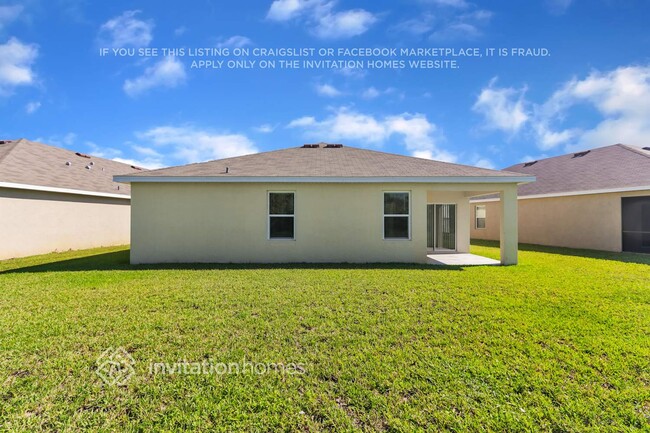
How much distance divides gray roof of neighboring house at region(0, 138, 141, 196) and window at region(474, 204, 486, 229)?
22082mm

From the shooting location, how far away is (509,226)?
961cm

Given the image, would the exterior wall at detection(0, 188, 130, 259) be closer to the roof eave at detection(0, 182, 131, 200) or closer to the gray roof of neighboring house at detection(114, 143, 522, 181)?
the roof eave at detection(0, 182, 131, 200)

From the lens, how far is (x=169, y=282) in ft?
22.9

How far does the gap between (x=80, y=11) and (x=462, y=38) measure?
12731 mm

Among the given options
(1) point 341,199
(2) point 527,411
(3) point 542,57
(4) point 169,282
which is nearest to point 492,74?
(3) point 542,57

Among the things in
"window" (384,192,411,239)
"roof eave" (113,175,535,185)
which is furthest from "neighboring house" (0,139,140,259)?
"window" (384,192,411,239)

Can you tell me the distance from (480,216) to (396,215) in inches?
516

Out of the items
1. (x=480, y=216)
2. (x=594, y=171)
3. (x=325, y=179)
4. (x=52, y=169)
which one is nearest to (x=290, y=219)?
(x=325, y=179)

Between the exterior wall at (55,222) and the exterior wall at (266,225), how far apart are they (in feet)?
19.6

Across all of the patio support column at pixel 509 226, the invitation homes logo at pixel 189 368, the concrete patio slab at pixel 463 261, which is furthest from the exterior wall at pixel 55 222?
the patio support column at pixel 509 226

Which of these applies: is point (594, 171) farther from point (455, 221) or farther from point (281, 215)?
point (281, 215)

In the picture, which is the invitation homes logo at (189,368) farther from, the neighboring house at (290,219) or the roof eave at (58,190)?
the roof eave at (58,190)

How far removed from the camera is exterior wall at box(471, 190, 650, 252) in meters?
12.8

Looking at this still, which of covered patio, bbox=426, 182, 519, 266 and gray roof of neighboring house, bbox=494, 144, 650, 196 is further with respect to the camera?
gray roof of neighboring house, bbox=494, 144, 650, 196
